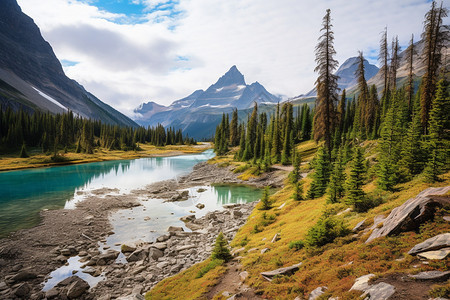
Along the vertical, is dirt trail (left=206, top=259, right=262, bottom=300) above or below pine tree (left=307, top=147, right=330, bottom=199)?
below

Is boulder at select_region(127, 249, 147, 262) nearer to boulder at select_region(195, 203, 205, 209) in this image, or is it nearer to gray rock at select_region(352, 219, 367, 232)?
boulder at select_region(195, 203, 205, 209)

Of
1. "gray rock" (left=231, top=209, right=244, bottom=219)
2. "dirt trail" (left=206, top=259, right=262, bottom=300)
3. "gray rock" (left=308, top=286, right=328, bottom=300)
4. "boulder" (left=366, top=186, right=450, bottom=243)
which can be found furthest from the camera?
"gray rock" (left=231, top=209, right=244, bottom=219)

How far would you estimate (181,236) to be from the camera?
23703 mm

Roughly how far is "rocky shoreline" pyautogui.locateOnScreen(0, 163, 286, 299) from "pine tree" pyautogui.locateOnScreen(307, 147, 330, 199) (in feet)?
31.0

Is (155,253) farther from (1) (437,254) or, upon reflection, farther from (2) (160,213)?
(1) (437,254)

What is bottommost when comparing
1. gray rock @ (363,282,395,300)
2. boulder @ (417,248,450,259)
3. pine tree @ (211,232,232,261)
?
pine tree @ (211,232,232,261)

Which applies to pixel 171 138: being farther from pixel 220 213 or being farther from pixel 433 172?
pixel 433 172

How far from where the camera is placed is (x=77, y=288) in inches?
585

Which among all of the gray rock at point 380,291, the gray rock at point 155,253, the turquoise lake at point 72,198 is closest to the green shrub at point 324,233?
the gray rock at point 380,291

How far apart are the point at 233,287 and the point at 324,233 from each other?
5860 millimetres

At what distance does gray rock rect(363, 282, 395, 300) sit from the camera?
6.53 meters

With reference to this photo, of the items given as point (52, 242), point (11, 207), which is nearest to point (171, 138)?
point (11, 207)

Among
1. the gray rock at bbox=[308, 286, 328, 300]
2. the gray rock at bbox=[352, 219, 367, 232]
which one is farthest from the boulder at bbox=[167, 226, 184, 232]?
the gray rock at bbox=[308, 286, 328, 300]

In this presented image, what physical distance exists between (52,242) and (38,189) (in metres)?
31.7
